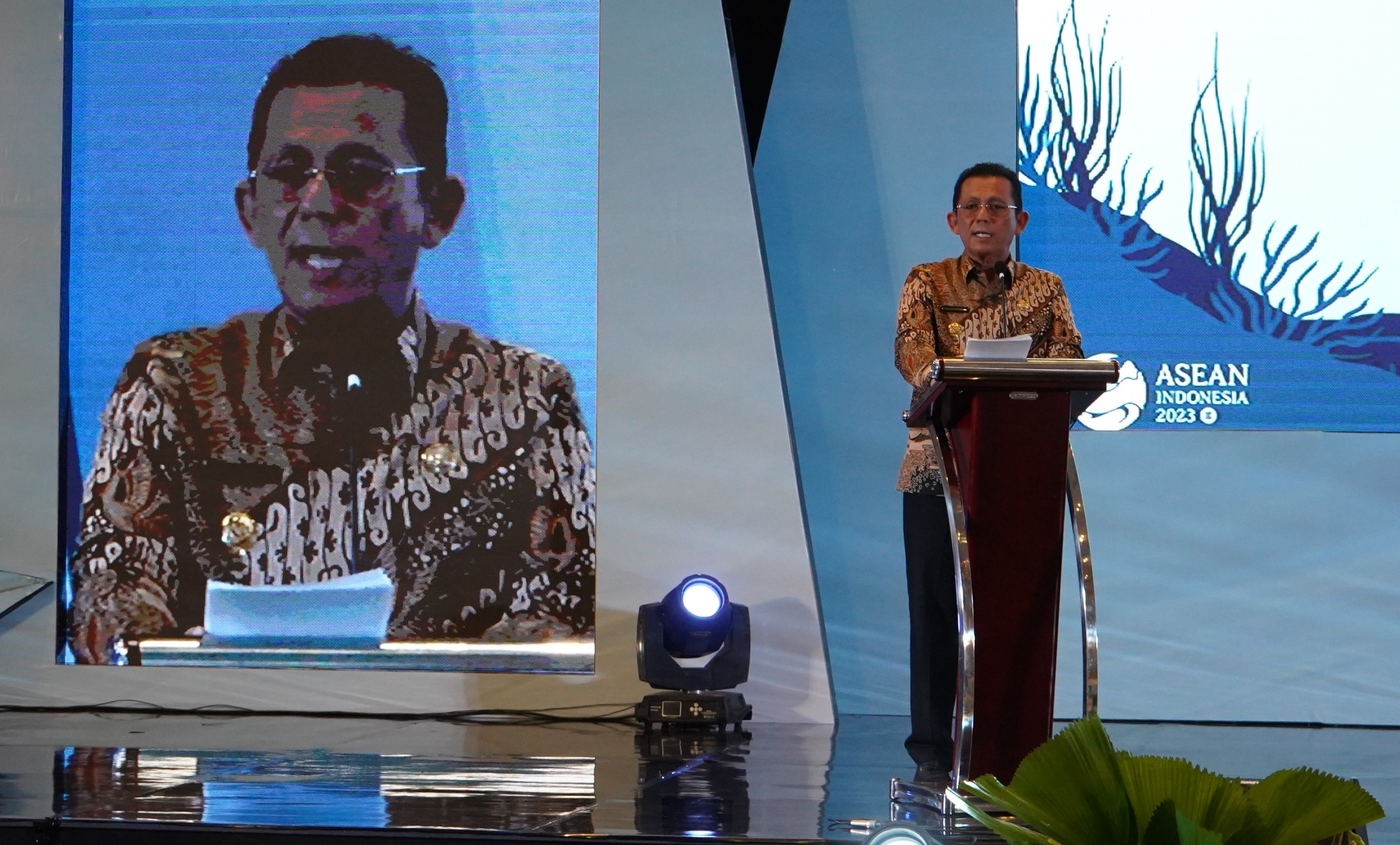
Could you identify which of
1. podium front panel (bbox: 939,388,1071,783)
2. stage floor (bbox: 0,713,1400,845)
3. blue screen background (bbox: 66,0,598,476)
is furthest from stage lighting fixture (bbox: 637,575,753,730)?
podium front panel (bbox: 939,388,1071,783)

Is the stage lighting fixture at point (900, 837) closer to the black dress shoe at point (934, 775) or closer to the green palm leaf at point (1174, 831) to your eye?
the green palm leaf at point (1174, 831)

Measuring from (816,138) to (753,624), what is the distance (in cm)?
164

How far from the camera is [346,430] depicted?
4516mm

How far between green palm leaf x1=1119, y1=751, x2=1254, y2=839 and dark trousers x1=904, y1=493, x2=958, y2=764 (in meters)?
2.29

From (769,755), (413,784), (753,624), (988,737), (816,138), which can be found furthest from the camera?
(816,138)

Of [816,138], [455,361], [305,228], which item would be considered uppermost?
[816,138]

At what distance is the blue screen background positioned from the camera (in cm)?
448

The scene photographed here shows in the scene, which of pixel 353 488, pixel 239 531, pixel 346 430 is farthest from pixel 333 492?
pixel 239 531

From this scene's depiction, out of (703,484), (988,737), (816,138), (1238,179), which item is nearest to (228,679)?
(703,484)

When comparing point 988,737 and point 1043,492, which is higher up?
point 1043,492

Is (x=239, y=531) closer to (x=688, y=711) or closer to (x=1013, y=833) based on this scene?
(x=688, y=711)

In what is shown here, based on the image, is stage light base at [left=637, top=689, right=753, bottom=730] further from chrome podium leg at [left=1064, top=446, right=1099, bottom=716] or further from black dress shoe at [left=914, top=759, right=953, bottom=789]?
chrome podium leg at [left=1064, top=446, right=1099, bottom=716]

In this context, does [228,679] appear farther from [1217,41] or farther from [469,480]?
[1217,41]

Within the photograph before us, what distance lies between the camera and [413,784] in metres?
2.77
